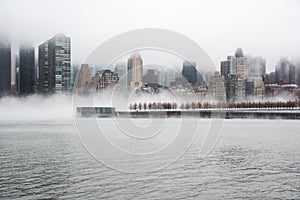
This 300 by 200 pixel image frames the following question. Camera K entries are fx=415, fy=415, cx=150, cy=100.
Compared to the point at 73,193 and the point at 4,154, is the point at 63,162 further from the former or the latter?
the point at 73,193

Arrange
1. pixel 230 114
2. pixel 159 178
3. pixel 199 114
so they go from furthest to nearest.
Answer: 1. pixel 199 114
2. pixel 230 114
3. pixel 159 178

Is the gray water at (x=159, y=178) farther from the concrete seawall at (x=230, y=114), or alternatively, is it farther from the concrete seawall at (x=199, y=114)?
the concrete seawall at (x=199, y=114)

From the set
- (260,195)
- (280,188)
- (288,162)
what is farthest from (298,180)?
(288,162)

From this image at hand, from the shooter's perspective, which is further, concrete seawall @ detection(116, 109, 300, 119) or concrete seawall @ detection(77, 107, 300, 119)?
concrete seawall @ detection(77, 107, 300, 119)

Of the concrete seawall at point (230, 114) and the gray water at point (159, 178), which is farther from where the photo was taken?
the concrete seawall at point (230, 114)

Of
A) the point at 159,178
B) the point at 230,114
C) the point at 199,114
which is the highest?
the point at 230,114

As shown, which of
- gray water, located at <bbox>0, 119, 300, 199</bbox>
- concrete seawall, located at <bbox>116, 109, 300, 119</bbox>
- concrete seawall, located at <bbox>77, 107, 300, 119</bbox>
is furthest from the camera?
concrete seawall, located at <bbox>77, 107, 300, 119</bbox>

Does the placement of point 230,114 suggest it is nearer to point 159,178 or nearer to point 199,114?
point 199,114

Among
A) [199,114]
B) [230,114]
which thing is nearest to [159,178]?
[230,114]

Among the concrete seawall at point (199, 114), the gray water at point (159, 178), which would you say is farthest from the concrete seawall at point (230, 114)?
the gray water at point (159, 178)

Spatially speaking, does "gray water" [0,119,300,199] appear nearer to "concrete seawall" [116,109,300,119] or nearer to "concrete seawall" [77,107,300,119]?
"concrete seawall" [116,109,300,119]

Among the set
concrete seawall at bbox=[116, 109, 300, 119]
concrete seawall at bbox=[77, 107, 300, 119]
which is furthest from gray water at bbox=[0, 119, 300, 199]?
concrete seawall at bbox=[77, 107, 300, 119]

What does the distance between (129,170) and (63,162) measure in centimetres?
528

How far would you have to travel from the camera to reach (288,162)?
2573cm
